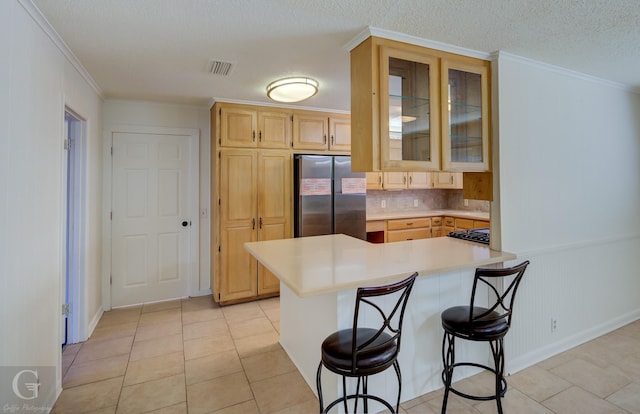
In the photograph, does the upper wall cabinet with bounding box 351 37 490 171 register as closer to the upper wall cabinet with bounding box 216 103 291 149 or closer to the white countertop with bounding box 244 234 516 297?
the white countertop with bounding box 244 234 516 297

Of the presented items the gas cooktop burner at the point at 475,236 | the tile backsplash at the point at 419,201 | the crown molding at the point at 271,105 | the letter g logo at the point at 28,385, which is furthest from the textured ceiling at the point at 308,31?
the tile backsplash at the point at 419,201

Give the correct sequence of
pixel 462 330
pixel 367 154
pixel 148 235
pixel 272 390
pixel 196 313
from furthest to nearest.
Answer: pixel 148 235, pixel 196 313, pixel 272 390, pixel 367 154, pixel 462 330

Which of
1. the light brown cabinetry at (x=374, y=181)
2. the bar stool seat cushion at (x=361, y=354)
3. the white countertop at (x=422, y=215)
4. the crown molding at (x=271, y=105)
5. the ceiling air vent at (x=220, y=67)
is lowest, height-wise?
the bar stool seat cushion at (x=361, y=354)

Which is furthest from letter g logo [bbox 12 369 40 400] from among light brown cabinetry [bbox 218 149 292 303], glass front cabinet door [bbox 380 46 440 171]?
glass front cabinet door [bbox 380 46 440 171]

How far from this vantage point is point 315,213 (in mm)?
3877

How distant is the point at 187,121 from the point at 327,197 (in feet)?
6.41

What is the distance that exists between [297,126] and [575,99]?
2.75m

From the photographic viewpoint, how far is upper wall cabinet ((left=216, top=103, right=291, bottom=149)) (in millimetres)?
3613

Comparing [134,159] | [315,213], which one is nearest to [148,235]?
[134,159]

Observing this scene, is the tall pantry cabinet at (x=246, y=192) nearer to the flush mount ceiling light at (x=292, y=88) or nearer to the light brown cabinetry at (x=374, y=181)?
the flush mount ceiling light at (x=292, y=88)

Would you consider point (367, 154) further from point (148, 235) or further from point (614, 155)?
point (148, 235)

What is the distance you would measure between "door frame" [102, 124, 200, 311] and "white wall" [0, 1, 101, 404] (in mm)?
1242

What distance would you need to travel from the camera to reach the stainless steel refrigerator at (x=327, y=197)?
3.83 meters

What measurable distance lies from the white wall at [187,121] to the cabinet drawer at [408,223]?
2.53m
